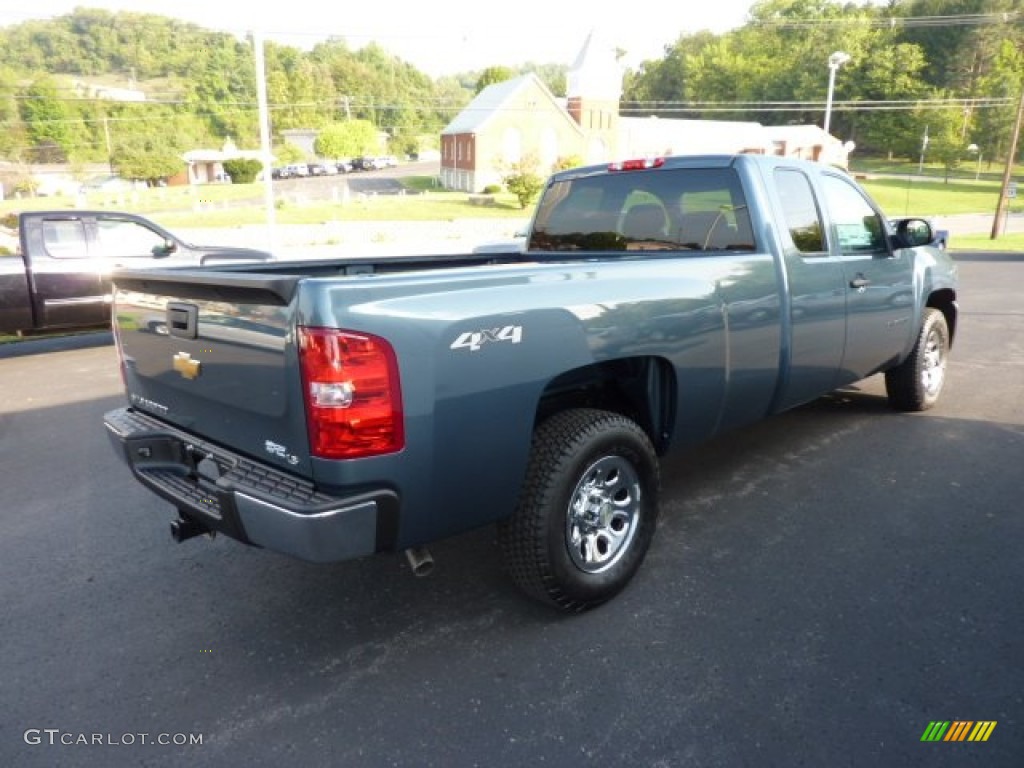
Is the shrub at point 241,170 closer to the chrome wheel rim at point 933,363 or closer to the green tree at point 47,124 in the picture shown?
the green tree at point 47,124

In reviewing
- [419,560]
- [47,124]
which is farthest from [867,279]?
[47,124]

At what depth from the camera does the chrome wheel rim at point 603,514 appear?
3.03m

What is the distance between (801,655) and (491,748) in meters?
1.29

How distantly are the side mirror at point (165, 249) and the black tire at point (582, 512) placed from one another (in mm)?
8043

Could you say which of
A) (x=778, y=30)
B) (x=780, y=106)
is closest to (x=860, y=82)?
(x=780, y=106)

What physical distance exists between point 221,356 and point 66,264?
7.60 metres

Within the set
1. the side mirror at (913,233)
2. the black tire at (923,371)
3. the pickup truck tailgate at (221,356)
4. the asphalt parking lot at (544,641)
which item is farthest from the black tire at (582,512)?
the black tire at (923,371)

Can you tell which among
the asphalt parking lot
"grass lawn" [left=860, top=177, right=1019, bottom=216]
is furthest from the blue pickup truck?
"grass lawn" [left=860, top=177, right=1019, bottom=216]

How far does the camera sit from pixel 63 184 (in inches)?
2977

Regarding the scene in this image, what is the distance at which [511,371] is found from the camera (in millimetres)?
2600

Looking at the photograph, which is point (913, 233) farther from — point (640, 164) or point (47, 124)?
point (47, 124)

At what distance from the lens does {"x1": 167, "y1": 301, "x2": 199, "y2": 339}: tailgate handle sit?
108 inches

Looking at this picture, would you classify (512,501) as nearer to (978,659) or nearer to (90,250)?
(978,659)

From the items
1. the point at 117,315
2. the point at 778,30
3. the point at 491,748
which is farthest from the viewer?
the point at 778,30
